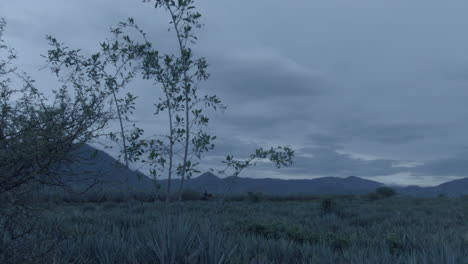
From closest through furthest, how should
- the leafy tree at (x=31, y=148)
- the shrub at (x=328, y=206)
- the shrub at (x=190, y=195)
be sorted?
the leafy tree at (x=31, y=148)
the shrub at (x=328, y=206)
the shrub at (x=190, y=195)

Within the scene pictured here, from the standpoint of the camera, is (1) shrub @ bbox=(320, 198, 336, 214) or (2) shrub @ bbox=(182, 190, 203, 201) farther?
(2) shrub @ bbox=(182, 190, 203, 201)

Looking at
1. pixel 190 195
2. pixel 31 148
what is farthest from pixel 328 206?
pixel 190 195

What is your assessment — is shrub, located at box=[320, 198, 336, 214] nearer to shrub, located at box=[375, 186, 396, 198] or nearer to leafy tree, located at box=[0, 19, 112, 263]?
leafy tree, located at box=[0, 19, 112, 263]

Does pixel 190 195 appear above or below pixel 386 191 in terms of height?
below

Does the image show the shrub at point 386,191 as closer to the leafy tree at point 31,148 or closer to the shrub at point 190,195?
the shrub at point 190,195

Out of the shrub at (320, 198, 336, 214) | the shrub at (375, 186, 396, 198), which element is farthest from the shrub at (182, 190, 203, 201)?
the shrub at (375, 186, 396, 198)

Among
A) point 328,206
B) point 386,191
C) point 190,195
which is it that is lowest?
point 328,206

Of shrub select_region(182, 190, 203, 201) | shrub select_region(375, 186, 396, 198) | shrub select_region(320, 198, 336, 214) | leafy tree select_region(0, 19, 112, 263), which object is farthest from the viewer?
shrub select_region(375, 186, 396, 198)

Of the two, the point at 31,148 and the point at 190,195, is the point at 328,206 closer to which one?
the point at 31,148

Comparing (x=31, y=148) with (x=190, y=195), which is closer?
(x=31, y=148)

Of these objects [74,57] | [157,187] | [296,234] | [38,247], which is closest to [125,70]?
[74,57]

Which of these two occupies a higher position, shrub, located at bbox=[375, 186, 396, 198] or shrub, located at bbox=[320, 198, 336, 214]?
shrub, located at bbox=[375, 186, 396, 198]

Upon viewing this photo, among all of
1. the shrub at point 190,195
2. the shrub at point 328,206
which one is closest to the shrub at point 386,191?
the shrub at point 190,195

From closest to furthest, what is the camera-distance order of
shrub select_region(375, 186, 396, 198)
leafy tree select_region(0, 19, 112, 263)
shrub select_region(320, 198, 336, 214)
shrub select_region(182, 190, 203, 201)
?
1. leafy tree select_region(0, 19, 112, 263)
2. shrub select_region(320, 198, 336, 214)
3. shrub select_region(182, 190, 203, 201)
4. shrub select_region(375, 186, 396, 198)
